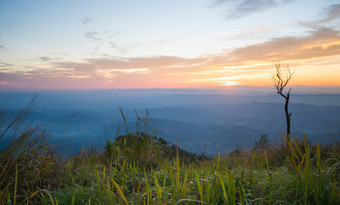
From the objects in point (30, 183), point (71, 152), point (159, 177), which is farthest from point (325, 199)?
point (71, 152)

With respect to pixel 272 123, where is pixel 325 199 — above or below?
above

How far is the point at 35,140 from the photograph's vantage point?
3.32 m

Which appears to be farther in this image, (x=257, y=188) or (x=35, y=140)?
(x=35, y=140)

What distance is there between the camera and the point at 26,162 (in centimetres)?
300

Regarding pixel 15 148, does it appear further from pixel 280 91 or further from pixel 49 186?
pixel 280 91

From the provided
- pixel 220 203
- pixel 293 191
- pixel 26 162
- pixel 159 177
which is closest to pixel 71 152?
pixel 26 162

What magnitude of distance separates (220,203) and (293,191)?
A: 2.66 feet

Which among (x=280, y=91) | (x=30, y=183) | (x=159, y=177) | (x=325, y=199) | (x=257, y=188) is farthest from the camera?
(x=280, y=91)

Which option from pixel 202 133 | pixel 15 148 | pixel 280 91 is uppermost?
pixel 280 91

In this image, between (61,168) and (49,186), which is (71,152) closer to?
(61,168)

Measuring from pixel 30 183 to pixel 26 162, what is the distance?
33cm

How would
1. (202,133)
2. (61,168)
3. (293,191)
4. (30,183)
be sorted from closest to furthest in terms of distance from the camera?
(293,191)
(30,183)
(61,168)
(202,133)

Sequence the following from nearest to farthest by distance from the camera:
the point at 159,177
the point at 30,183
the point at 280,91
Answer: the point at 30,183
the point at 159,177
the point at 280,91

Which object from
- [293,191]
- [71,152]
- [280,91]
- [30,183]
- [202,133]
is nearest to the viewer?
[293,191]
